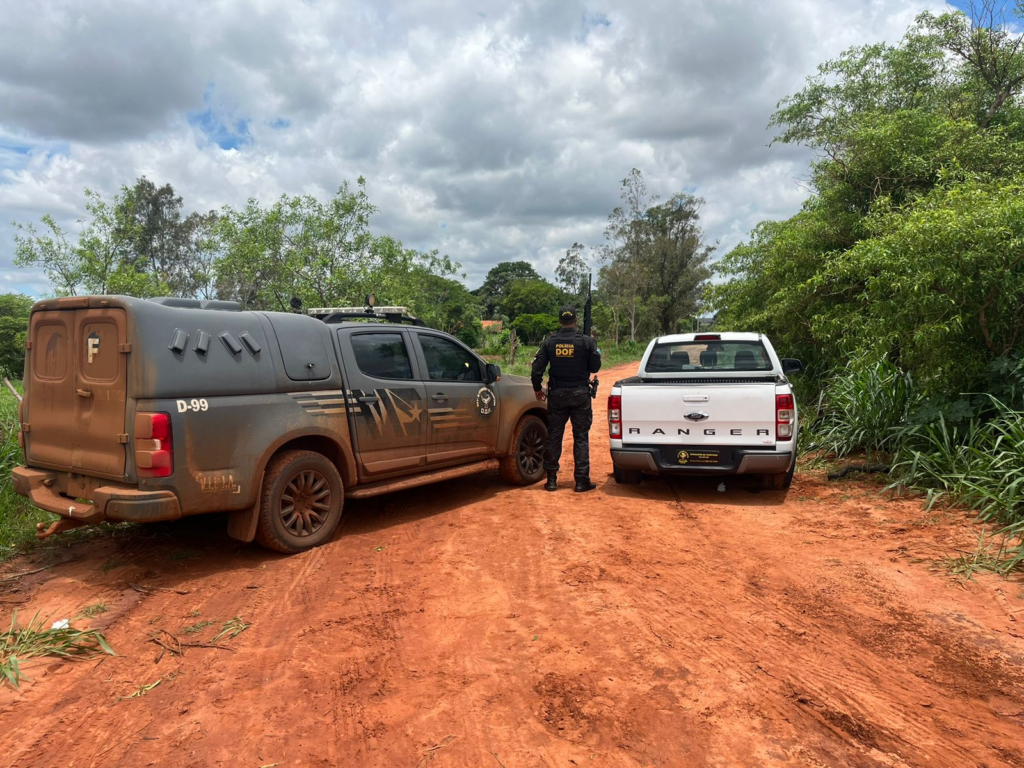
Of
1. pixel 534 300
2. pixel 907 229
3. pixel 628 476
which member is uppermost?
pixel 534 300

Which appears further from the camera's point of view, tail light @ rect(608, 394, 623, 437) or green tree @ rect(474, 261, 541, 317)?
green tree @ rect(474, 261, 541, 317)

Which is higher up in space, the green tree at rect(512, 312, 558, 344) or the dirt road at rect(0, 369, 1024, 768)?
the green tree at rect(512, 312, 558, 344)

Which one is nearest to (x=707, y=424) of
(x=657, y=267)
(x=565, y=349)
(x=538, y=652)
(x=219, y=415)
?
(x=565, y=349)

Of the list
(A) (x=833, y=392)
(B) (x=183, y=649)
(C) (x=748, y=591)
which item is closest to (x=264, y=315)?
(B) (x=183, y=649)

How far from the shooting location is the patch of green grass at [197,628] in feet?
12.3

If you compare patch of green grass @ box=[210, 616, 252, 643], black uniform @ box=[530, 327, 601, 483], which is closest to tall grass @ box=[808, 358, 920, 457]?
black uniform @ box=[530, 327, 601, 483]

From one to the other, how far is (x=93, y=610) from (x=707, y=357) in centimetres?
640

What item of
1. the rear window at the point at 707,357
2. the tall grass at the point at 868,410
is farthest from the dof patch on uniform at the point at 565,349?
the tall grass at the point at 868,410

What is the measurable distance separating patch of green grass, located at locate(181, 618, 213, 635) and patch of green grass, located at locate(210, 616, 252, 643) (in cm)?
11

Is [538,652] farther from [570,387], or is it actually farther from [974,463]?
[974,463]

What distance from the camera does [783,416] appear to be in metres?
6.19

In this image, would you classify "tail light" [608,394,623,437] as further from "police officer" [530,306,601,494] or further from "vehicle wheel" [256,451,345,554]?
"vehicle wheel" [256,451,345,554]

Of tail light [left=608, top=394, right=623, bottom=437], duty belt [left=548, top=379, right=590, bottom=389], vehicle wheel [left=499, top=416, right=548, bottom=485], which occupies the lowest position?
vehicle wheel [left=499, top=416, right=548, bottom=485]

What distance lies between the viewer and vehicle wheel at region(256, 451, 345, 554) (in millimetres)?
4797
